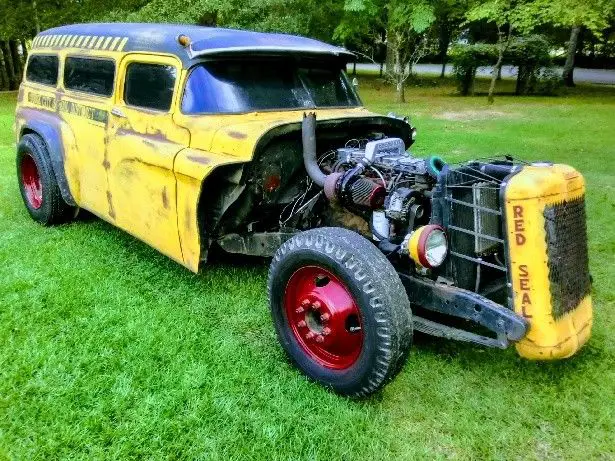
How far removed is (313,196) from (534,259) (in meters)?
1.64

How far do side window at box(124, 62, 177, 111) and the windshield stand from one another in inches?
8.9

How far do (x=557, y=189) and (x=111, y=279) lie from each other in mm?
3264

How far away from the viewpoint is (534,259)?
109 inches

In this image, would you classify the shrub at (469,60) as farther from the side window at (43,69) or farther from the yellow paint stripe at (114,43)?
the yellow paint stripe at (114,43)

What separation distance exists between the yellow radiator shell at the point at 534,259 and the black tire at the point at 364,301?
582 millimetres

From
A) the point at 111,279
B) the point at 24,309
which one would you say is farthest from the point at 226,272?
the point at 24,309

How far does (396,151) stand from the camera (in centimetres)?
396

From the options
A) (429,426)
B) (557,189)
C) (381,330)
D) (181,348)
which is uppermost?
(557,189)

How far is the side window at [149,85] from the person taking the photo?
13.6 ft

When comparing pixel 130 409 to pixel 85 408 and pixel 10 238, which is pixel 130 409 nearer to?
pixel 85 408

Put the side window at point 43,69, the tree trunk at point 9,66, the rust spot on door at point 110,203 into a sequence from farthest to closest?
the tree trunk at point 9,66 → the side window at point 43,69 → the rust spot on door at point 110,203

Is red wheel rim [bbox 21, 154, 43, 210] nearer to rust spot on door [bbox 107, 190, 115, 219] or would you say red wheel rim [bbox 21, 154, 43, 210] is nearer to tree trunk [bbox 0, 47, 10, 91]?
rust spot on door [bbox 107, 190, 115, 219]

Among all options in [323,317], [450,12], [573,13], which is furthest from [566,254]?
[450,12]

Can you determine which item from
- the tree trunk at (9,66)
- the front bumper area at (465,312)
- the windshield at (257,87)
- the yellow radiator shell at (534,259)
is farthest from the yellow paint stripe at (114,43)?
the tree trunk at (9,66)
